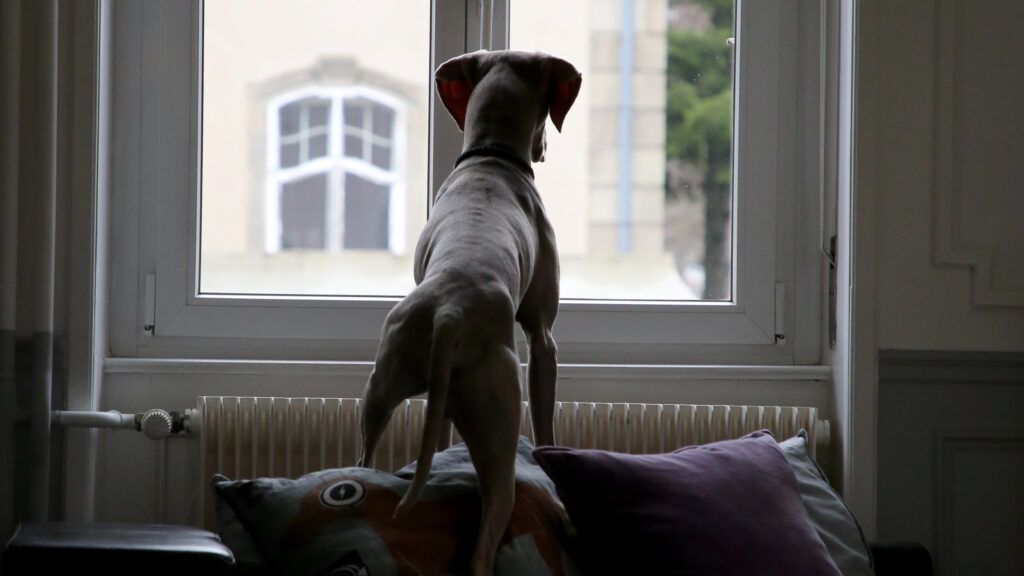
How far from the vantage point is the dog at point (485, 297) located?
1245 mm

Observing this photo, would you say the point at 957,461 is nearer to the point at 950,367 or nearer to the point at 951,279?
the point at 950,367

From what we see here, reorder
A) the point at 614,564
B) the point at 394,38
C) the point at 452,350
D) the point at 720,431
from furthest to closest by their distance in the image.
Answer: the point at 394,38 → the point at 720,431 → the point at 614,564 → the point at 452,350

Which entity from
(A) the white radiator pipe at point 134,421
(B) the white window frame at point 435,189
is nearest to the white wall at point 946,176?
(B) the white window frame at point 435,189

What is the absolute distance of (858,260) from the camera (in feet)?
7.30

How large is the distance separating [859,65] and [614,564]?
4.23 feet

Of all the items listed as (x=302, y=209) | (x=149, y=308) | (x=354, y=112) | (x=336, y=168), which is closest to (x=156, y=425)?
(x=149, y=308)

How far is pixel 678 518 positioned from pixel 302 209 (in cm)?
124

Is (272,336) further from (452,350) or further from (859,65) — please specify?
(859,65)

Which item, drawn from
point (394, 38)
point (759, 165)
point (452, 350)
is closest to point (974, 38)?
point (759, 165)

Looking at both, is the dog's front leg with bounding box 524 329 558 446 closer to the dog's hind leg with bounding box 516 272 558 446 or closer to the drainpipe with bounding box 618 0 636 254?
the dog's hind leg with bounding box 516 272 558 446

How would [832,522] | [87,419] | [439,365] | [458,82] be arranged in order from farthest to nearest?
[87,419] < [832,522] < [458,82] < [439,365]

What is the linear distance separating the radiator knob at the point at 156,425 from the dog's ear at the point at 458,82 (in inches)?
37.2

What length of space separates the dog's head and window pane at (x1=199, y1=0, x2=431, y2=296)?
886 millimetres

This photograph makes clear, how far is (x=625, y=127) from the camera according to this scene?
2.43m
